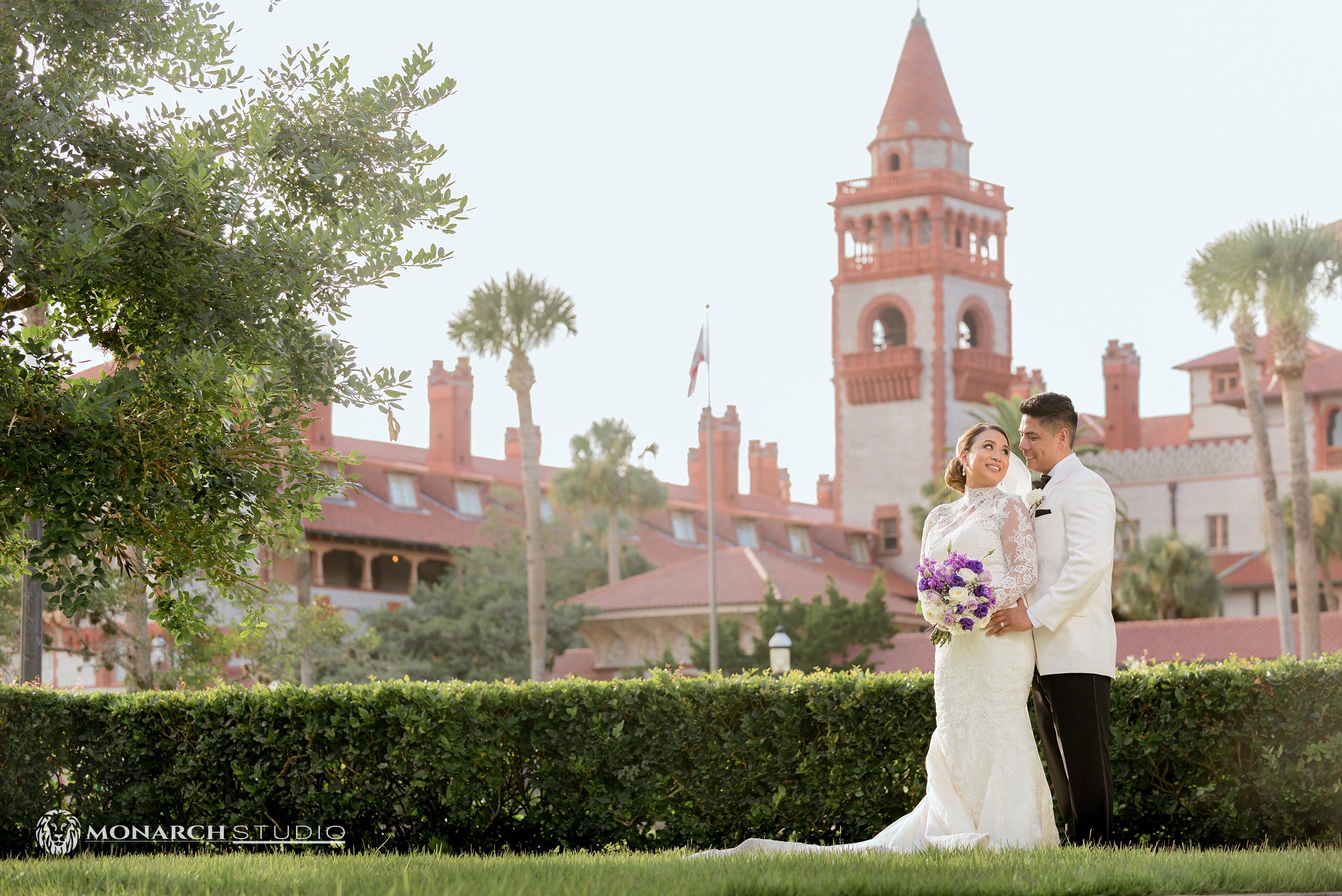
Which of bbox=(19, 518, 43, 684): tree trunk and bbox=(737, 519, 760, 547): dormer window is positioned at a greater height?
bbox=(737, 519, 760, 547): dormer window

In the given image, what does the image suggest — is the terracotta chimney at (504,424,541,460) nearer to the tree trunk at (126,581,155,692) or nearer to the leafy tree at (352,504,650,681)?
the leafy tree at (352,504,650,681)

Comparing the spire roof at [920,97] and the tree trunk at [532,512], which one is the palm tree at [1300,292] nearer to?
the tree trunk at [532,512]

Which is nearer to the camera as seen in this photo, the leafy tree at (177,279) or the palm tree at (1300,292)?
the leafy tree at (177,279)

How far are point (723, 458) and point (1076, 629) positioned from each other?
69793 mm

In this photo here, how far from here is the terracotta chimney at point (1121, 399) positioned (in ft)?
237

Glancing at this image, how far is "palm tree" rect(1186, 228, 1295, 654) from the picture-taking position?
38.3m

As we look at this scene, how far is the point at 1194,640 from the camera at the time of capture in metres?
43.3

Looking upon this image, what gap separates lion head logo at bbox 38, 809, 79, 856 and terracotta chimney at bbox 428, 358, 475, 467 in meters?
56.4

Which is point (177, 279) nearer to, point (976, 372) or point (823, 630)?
point (823, 630)

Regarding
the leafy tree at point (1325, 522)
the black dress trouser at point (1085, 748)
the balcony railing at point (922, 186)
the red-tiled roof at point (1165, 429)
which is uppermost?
the balcony railing at point (922, 186)

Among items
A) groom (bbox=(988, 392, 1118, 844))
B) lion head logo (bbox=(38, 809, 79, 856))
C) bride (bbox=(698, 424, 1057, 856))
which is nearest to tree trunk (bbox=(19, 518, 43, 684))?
lion head logo (bbox=(38, 809, 79, 856))

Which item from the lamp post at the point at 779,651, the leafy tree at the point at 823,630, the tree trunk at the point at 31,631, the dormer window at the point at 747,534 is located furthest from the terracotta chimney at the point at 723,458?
the tree trunk at the point at 31,631

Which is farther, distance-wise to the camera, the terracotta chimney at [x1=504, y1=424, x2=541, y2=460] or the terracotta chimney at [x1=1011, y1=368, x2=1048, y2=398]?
the terracotta chimney at [x1=504, y1=424, x2=541, y2=460]

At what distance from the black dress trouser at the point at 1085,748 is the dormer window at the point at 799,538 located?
65.0 meters
